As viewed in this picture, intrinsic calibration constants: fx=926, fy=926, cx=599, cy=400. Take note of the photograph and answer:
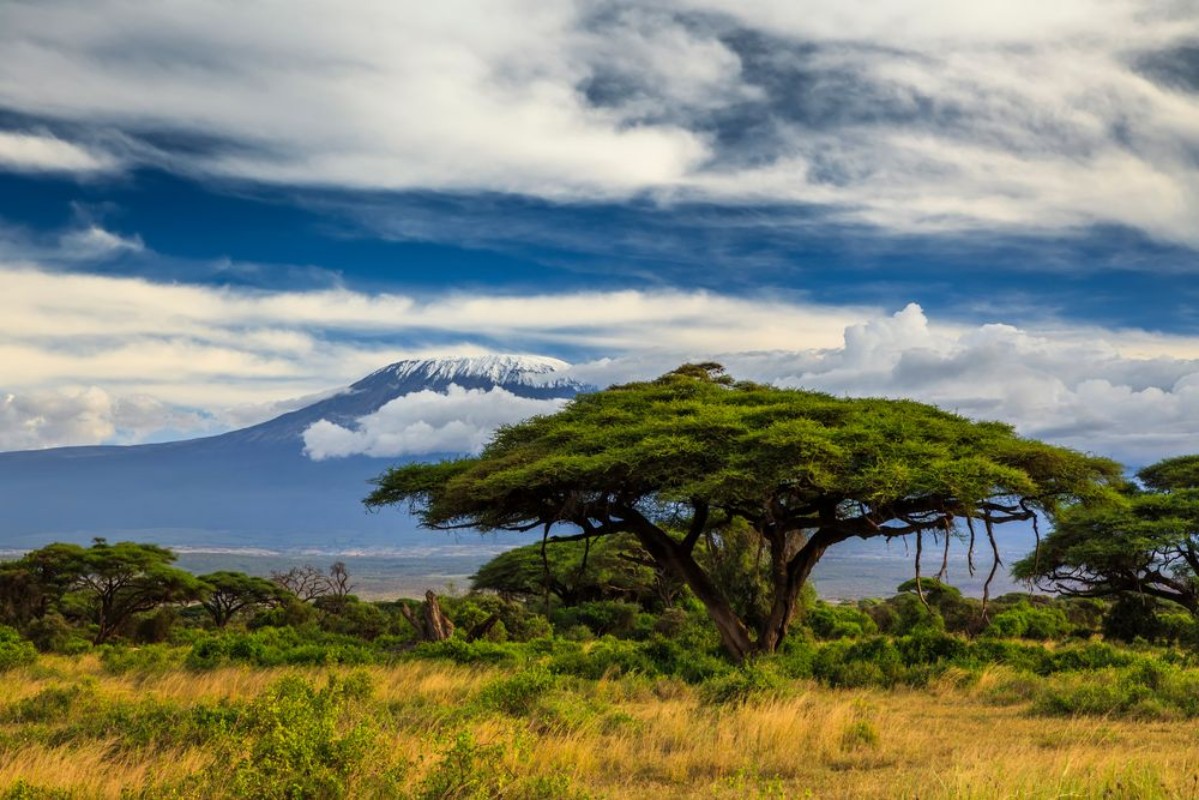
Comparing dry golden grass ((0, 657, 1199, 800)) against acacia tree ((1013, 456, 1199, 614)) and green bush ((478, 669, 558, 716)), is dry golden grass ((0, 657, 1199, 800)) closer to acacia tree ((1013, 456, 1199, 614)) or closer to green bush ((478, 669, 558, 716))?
green bush ((478, 669, 558, 716))

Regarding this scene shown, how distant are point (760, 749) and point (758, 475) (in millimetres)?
7381

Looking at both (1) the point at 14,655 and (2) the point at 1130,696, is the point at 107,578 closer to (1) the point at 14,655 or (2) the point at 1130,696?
(1) the point at 14,655

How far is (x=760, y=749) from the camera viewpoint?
11.3 m

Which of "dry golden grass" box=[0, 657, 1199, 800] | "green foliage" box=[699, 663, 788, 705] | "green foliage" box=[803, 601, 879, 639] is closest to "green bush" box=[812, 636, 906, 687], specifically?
"dry golden grass" box=[0, 657, 1199, 800]

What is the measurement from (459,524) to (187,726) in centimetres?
1247

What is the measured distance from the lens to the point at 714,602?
2156 cm

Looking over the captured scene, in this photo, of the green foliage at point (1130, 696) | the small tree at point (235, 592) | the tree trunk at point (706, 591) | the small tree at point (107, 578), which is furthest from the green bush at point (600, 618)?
the green foliage at point (1130, 696)

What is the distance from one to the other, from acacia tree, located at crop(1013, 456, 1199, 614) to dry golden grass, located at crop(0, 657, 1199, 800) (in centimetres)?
1543

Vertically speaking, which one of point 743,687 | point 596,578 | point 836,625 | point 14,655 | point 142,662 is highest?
point 743,687

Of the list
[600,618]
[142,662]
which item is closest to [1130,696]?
[142,662]

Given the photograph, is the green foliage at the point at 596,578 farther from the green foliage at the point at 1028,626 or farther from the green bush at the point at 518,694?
the green bush at the point at 518,694

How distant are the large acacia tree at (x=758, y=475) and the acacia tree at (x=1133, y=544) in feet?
28.7

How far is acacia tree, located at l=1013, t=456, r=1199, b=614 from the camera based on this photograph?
2838 centimetres

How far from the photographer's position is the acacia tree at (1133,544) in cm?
2838
